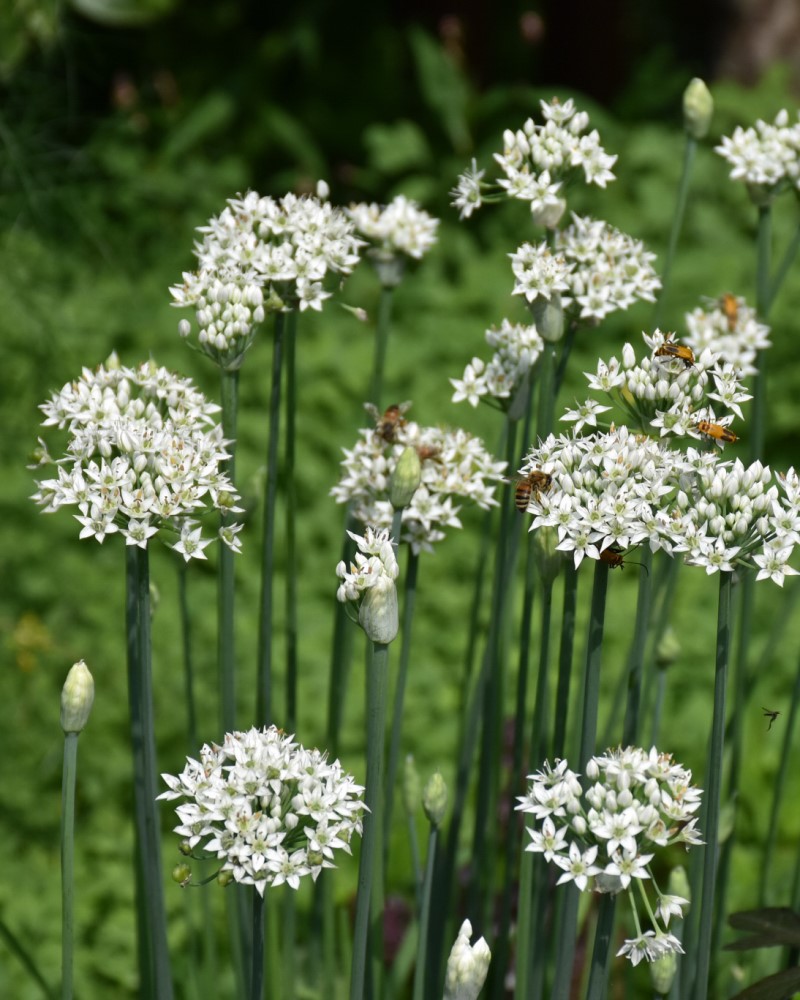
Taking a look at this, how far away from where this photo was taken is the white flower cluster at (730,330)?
1.92 metres

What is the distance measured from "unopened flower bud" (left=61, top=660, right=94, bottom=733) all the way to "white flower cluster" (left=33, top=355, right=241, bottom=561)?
15 centimetres

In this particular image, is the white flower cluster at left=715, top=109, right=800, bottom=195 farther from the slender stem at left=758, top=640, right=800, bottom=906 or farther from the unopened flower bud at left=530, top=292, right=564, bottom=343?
the slender stem at left=758, top=640, right=800, bottom=906

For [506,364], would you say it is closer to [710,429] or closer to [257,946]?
[710,429]

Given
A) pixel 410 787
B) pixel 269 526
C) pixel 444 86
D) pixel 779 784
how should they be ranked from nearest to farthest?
1. pixel 269 526
2. pixel 410 787
3. pixel 779 784
4. pixel 444 86

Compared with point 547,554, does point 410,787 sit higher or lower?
lower

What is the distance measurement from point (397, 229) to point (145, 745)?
33.8 inches

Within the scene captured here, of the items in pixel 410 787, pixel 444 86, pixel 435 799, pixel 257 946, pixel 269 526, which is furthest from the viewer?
pixel 444 86

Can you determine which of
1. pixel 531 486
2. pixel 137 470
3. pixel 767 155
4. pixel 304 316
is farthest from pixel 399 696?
pixel 304 316

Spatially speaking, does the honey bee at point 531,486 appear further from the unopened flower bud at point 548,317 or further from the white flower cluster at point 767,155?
the white flower cluster at point 767,155

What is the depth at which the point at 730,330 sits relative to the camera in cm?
197

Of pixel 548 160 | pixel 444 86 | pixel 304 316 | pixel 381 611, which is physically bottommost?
pixel 381 611

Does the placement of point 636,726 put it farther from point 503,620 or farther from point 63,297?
point 63,297

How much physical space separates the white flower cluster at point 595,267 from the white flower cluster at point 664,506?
0.35m

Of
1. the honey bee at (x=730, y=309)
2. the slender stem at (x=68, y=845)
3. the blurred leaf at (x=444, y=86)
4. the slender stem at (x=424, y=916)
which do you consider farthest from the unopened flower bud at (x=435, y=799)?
the blurred leaf at (x=444, y=86)
